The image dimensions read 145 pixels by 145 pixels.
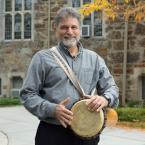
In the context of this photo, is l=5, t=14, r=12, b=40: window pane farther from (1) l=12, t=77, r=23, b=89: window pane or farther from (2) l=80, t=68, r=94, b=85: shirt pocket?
(2) l=80, t=68, r=94, b=85: shirt pocket

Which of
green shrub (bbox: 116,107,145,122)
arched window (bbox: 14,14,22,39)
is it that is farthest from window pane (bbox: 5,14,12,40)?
green shrub (bbox: 116,107,145,122)

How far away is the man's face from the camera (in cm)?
369

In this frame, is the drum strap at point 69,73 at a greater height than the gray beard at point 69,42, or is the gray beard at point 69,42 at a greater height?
the gray beard at point 69,42

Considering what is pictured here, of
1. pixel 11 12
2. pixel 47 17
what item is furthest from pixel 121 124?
pixel 11 12

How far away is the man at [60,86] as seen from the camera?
3.61m

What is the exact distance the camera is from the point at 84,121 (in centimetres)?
355

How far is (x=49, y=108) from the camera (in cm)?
354

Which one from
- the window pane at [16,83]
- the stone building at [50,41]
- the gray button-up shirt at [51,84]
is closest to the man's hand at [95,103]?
the gray button-up shirt at [51,84]

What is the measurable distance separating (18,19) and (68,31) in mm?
15077

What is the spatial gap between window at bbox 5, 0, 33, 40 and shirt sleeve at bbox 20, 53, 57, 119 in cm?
1459

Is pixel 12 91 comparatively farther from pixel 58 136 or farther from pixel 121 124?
pixel 58 136

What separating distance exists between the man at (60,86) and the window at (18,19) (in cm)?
1452

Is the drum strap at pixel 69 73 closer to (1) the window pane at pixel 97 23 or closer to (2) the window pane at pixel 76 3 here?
(1) the window pane at pixel 97 23

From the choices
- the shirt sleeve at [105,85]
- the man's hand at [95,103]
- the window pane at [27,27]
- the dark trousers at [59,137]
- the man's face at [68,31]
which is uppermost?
the window pane at [27,27]
